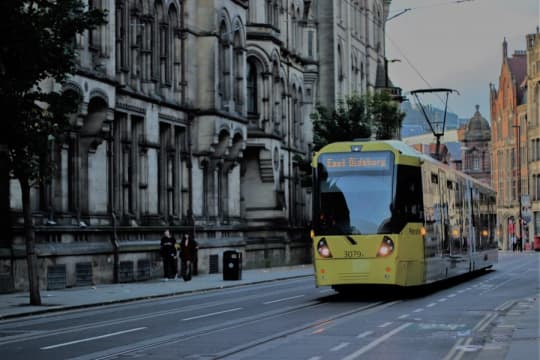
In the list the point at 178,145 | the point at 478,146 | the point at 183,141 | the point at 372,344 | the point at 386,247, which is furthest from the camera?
the point at 478,146

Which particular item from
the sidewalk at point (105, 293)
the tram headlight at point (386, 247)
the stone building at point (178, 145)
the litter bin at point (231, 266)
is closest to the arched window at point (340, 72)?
the stone building at point (178, 145)

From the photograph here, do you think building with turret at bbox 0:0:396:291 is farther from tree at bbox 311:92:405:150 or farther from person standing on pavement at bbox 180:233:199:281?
tree at bbox 311:92:405:150

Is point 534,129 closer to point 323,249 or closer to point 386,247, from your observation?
point 323,249

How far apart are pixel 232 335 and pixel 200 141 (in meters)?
32.0

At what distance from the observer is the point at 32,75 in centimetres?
2739

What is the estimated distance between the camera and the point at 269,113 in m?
62.3

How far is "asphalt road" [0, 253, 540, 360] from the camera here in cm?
1655

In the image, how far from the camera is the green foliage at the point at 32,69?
26844 millimetres

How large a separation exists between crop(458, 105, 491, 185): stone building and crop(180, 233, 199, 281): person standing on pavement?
131 meters

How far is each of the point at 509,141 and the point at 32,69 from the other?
123 metres

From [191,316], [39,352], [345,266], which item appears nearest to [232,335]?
[39,352]

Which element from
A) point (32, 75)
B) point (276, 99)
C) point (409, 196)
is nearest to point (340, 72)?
point (276, 99)

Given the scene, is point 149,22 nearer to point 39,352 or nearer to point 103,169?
point 103,169

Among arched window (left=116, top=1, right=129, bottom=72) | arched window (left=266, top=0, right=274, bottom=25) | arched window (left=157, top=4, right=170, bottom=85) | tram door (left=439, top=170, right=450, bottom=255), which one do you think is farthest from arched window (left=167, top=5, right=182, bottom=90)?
tram door (left=439, top=170, right=450, bottom=255)
